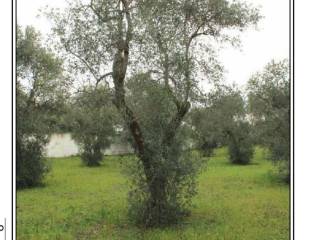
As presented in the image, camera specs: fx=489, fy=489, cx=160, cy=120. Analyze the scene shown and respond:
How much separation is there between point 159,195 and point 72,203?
13.5 ft

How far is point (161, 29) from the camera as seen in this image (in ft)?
38.3

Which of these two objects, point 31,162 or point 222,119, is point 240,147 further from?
point 31,162

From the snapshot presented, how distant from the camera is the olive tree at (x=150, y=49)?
11.7 meters

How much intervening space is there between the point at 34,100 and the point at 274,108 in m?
7.56

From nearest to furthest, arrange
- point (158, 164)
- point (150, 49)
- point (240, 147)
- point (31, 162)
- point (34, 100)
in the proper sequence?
point (150, 49) < point (158, 164) < point (34, 100) < point (31, 162) < point (240, 147)

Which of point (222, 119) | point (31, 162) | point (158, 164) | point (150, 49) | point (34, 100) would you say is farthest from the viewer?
point (31, 162)

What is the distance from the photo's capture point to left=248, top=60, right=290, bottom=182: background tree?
46.0 ft

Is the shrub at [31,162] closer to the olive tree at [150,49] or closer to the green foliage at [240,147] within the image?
the olive tree at [150,49]

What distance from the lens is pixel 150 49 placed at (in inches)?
463

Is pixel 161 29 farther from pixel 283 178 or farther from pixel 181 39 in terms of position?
pixel 283 178

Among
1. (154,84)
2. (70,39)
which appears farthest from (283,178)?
(70,39)

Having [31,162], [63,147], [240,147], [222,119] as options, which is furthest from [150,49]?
[240,147]

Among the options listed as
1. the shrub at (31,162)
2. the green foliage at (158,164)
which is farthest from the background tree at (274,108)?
the shrub at (31,162)

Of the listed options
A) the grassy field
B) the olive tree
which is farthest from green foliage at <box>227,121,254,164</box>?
the olive tree
